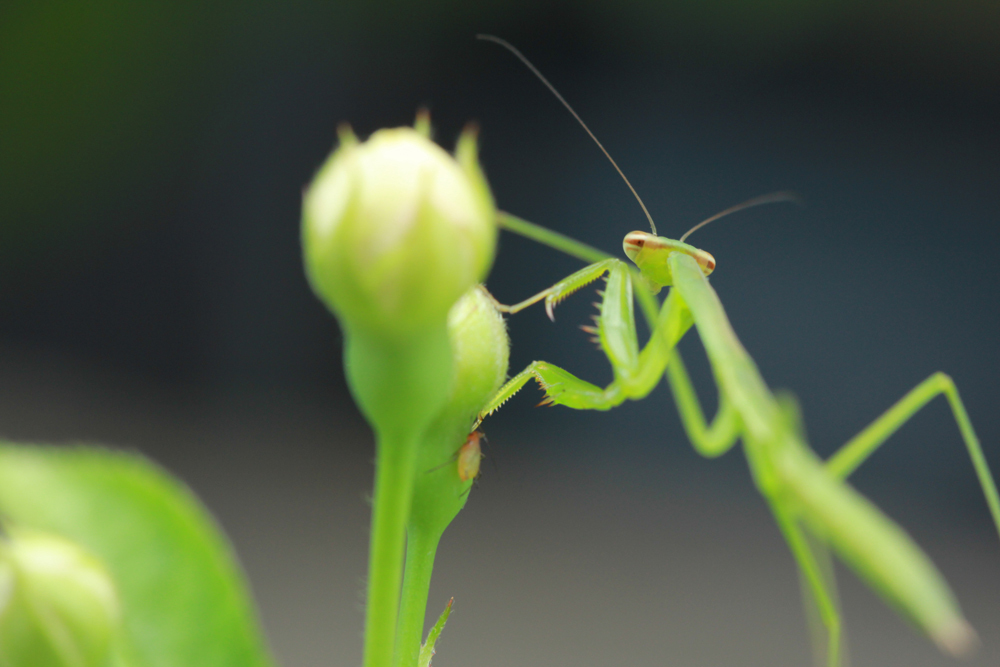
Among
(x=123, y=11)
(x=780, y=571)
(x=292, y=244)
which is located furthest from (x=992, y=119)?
(x=123, y=11)

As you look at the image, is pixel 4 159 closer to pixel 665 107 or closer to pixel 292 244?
pixel 292 244

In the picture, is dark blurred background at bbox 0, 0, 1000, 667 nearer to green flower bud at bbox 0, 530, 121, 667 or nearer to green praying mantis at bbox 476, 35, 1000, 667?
green praying mantis at bbox 476, 35, 1000, 667

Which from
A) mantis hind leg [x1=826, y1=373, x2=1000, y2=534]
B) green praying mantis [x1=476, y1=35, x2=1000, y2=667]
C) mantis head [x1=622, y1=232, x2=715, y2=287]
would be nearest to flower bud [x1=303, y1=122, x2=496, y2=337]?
green praying mantis [x1=476, y1=35, x2=1000, y2=667]

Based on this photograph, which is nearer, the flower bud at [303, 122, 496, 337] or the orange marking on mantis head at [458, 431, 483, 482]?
the flower bud at [303, 122, 496, 337]

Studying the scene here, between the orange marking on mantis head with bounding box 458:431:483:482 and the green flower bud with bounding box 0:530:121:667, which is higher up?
the orange marking on mantis head with bounding box 458:431:483:482

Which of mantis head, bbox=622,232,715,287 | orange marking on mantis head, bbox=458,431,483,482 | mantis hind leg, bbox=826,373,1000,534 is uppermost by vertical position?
mantis head, bbox=622,232,715,287

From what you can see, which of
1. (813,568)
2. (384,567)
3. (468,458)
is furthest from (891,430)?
(384,567)

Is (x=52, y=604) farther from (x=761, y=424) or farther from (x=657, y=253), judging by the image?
(x=657, y=253)
